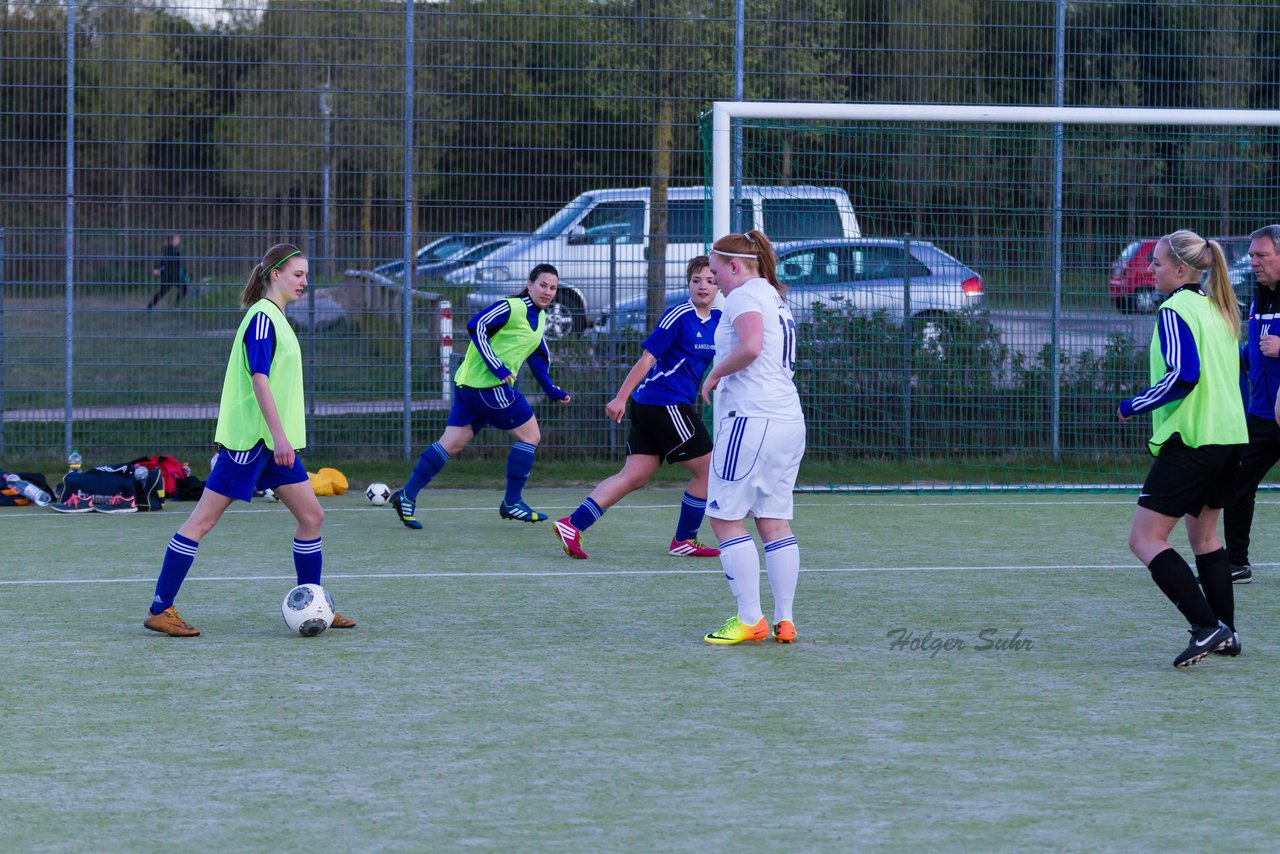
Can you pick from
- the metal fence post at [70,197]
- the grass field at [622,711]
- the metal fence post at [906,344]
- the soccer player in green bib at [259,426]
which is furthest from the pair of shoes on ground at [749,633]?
the metal fence post at [70,197]

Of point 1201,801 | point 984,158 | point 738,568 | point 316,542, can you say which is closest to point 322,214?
point 984,158

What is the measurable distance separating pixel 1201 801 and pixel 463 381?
6641 mm

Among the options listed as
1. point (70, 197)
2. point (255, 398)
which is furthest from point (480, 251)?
point (255, 398)

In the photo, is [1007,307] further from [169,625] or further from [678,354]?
[169,625]

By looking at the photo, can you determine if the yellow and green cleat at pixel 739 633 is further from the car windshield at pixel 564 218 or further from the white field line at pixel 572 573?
the car windshield at pixel 564 218

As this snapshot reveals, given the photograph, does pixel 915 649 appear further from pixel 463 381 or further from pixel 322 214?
pixel 322 214

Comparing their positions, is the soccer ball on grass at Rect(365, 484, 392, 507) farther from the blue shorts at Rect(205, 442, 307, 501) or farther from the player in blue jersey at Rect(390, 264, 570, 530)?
the blue shorts at Rect(205, 442, 307, 501)

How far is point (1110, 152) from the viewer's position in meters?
13.1

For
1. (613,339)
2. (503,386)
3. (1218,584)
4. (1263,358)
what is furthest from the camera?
(613,339)

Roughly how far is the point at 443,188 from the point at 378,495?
3.04 m

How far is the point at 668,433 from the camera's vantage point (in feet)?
28.8

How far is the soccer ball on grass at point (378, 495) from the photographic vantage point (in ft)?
37.5

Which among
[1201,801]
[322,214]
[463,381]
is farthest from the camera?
[322,214]

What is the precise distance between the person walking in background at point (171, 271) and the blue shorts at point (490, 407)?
12.3 ft
